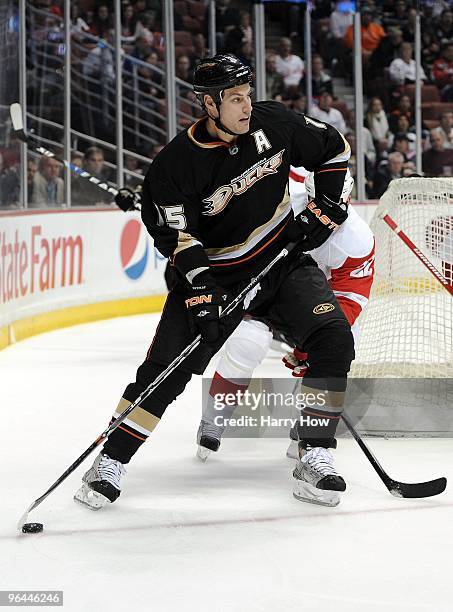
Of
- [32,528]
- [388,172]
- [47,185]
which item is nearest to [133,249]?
[47,185]

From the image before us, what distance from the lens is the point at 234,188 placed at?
2.73 metres

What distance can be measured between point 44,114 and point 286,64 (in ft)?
7.60

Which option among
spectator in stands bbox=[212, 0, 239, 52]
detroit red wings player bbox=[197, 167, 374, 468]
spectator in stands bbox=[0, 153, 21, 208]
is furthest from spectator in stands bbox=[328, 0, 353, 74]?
detroit red wings player bbox=[197, 167, 374, 468]

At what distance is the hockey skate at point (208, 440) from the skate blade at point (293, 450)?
20 centimetres

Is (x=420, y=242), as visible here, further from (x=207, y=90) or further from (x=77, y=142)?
(x=77, y=142)

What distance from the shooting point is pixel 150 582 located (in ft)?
7.13

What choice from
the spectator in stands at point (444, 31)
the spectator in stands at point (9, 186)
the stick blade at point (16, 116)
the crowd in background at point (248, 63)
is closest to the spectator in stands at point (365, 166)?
the crowd in background at point (248, 63)

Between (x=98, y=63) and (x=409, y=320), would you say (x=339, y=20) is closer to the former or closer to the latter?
(x=98, y=63)

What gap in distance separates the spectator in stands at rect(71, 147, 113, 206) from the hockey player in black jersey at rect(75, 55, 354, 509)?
4.06m

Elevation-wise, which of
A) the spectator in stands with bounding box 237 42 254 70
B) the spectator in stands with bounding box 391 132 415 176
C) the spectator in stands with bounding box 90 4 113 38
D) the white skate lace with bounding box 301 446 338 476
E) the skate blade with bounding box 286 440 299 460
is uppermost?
the spectator in stands with bounding box 90 4 113 38

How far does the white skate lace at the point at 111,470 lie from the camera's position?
8.91ft

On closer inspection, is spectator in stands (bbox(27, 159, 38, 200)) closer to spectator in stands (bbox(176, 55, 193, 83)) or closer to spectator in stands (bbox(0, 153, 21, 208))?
spectator in stands (bbox(0, 153, 21, 208))

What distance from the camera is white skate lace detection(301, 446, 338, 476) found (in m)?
2.74

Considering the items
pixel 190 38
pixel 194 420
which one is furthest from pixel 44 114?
pixel 194 420
